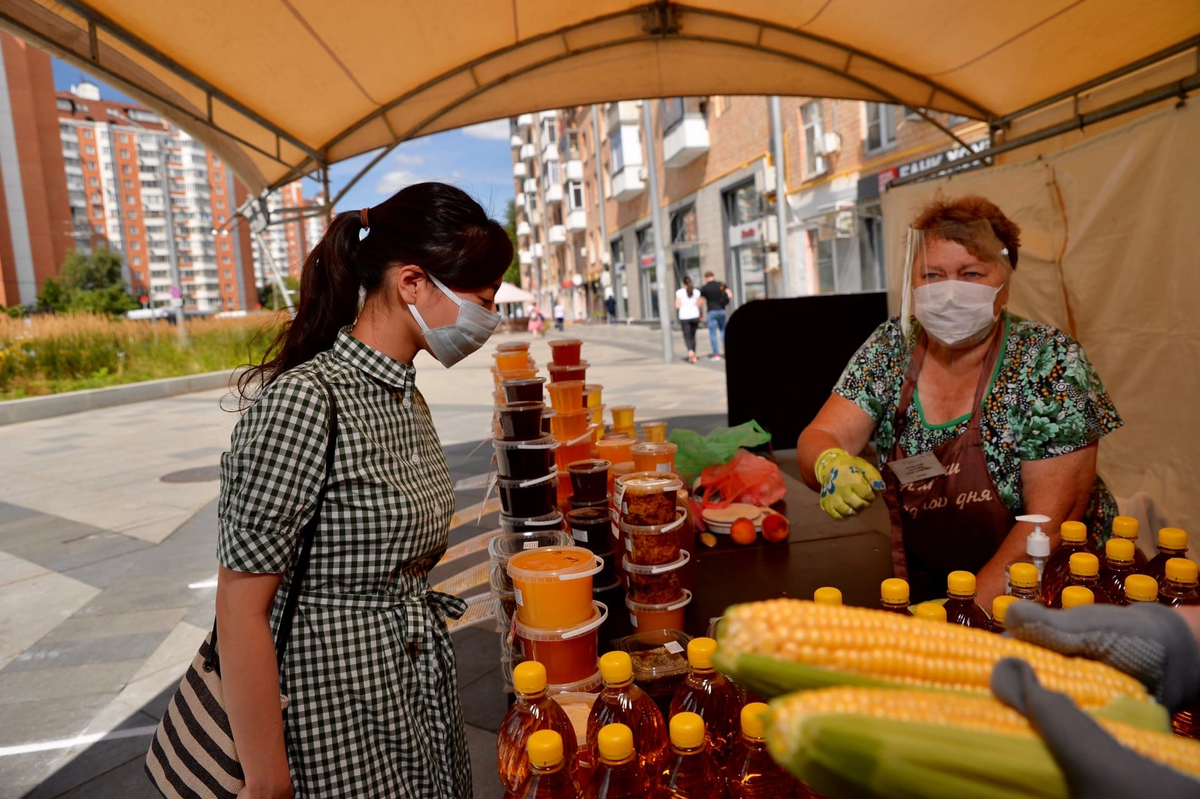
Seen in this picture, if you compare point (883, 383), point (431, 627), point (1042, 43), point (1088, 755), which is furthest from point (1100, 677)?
point (1042, 43)

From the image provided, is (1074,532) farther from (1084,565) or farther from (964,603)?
(964,603)

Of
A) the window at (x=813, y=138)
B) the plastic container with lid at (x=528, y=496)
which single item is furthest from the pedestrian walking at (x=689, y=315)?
the plastic container with lid at (x=528, y=496)

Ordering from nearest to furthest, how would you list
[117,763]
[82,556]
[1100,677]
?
[1100,677] → [117,763] → [82,556]

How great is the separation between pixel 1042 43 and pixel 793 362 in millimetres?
2465

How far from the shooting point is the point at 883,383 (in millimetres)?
2750

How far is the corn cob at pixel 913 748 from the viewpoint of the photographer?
0.57 meters

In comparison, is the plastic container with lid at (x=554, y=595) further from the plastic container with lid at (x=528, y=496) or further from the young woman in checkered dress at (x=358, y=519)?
the plastic container with lid at (x=528, y=496)

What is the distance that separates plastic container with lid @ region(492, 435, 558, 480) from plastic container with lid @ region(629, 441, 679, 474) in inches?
12.4

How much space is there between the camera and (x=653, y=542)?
2.03 m

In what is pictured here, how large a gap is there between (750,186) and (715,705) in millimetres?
23060

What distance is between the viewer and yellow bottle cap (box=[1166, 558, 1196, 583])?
4.54 feet

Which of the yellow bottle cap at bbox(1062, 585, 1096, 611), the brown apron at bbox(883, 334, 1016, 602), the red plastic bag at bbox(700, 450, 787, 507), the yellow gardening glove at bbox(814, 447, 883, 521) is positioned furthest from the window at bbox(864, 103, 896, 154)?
the yellow bottle cap at bbox(1062, 585, 1096, 611)

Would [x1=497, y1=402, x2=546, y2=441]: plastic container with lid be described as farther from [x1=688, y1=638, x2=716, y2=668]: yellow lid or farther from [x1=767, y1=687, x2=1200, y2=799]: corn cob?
[x1=767, y1=687, x2=1200, y2=799]: corn cob

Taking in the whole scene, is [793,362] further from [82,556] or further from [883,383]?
[82,556]
